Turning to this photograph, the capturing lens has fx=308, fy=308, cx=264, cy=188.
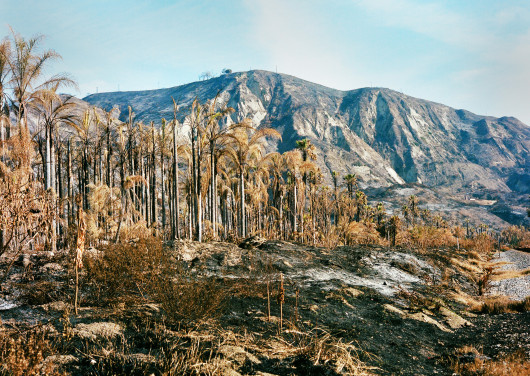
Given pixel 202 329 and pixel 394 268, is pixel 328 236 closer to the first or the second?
pixel 394 268

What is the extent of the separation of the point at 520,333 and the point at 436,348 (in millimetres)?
2887

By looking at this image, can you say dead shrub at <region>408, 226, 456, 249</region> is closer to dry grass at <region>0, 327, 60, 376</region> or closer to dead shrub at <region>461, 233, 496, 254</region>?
dead shrub at <region>461, 233, 496, 254</region>

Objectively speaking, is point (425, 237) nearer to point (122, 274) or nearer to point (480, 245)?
point (480, 245)

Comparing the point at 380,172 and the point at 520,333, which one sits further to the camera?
the point at 380,172

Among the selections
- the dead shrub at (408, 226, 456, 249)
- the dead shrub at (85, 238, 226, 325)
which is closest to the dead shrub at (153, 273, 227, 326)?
the dead shrub at (85, 238, 226, 325)

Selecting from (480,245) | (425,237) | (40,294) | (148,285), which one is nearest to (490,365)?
(148,285)

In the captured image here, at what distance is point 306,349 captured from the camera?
16.0 ft

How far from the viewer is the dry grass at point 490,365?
5284 millimetres

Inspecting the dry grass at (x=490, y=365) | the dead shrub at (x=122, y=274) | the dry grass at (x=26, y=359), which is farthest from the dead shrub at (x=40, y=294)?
the dry grass at (x=490, y=365)

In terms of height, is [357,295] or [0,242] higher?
[0,242]

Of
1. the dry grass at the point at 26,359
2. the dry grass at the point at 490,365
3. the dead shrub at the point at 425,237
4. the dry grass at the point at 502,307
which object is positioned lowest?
the dead shrub at the point at 425,237

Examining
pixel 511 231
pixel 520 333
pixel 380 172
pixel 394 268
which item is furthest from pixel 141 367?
pixel 380 172

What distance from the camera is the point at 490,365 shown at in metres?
5.56

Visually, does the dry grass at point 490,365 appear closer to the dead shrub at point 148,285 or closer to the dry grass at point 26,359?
the dead shrub at point 148,285
